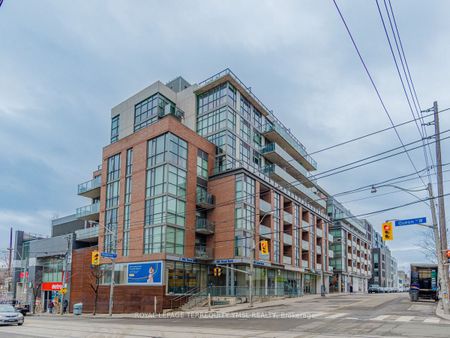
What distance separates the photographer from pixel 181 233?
40812 millimetres

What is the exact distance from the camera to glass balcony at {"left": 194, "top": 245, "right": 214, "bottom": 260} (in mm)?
42122

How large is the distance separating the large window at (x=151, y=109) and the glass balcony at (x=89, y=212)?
1035 centimetres

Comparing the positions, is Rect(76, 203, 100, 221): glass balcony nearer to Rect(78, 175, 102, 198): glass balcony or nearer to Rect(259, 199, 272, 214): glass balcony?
Rect(78, 175, 102, 198): glass balcony

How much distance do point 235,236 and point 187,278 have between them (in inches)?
242

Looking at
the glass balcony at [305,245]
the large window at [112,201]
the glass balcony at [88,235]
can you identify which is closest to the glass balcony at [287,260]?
the glass balcony at [305,245]

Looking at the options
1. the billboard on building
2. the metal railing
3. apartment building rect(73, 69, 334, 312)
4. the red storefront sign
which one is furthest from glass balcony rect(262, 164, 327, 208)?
the red storefront sign

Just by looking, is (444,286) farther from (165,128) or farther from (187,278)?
(165,128)

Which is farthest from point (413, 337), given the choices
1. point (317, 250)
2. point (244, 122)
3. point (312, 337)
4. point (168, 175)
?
point (317, 250)

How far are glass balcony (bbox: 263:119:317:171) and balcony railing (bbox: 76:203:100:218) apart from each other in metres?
22.6

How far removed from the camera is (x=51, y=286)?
52656 mm

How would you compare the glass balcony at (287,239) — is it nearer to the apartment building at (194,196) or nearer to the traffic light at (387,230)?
the apartment building at (194,196)

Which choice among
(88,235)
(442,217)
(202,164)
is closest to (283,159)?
Result: (202,164)

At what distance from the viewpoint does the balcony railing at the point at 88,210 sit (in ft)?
164

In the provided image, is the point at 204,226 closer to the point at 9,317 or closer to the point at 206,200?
the point at 206,200
